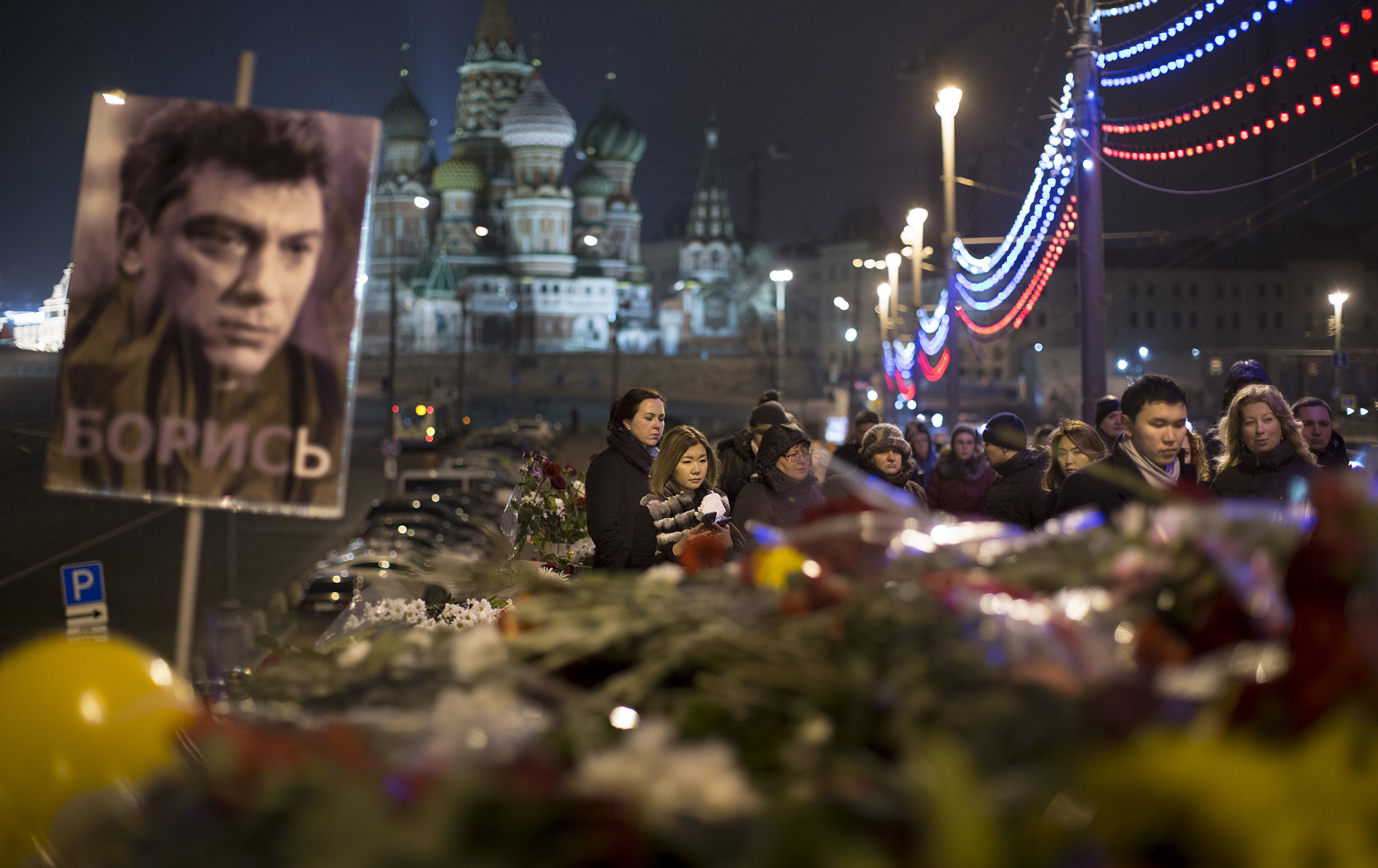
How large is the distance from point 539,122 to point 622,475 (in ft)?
282

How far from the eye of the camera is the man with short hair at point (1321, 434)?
22.7ft

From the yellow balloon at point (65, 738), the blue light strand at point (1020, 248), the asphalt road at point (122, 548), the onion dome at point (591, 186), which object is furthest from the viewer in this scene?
the onion dome at point (591, 186)

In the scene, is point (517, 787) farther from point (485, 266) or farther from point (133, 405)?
point (485, 266)

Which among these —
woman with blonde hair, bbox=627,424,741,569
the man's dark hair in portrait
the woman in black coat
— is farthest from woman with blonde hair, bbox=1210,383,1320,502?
the man's dark hair in portrait

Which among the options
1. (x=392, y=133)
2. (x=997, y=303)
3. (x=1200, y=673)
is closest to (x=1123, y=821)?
(x=1200, y=673)

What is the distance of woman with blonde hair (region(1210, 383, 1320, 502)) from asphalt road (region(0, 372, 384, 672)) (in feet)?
32.1

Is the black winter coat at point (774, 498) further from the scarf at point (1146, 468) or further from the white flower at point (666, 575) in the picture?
the white flower at point (666, 575)

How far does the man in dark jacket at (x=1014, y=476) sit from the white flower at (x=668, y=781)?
5.56 meters

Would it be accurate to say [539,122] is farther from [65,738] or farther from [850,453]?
[65,738]

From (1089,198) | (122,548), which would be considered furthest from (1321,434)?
(122,548)

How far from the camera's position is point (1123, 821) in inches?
47.8

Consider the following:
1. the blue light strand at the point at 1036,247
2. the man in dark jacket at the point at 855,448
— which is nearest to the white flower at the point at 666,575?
the man in dark jacket at the point at 855,448

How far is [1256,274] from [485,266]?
181ft

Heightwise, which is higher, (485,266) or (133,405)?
(485,266)
